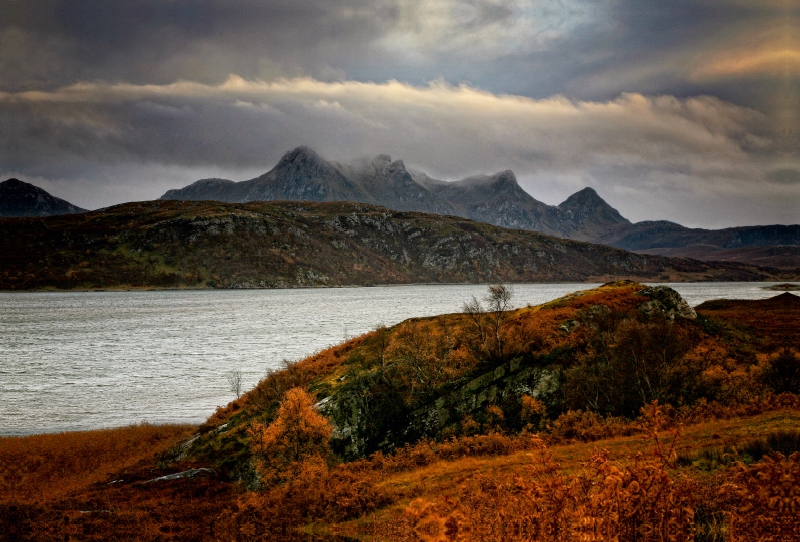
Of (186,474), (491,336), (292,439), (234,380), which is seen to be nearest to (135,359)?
(234,380)

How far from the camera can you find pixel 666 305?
136 feet

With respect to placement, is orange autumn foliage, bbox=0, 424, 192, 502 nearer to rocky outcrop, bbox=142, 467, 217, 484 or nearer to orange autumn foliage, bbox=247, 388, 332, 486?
rocky outcrop, bbox=142, 467, 217, 484

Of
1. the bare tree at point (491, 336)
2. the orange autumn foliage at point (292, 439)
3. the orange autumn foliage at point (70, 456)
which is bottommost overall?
the orange autumn foliage at point (70, 456)

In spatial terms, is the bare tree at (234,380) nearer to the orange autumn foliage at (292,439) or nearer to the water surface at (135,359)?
the water surface at (135,359)

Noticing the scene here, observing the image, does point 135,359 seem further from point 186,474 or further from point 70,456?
point 186,474

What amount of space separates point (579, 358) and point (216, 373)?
167ft

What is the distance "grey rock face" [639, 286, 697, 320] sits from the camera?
40.7m

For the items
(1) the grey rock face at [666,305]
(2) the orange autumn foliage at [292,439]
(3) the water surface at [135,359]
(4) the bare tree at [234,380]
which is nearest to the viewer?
(2) the orange autumn foliage at [292,439]

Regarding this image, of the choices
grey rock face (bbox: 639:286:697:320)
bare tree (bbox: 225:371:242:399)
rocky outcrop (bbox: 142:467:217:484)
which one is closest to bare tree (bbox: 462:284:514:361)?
grey rock face (bbox: 639:286:697:320)

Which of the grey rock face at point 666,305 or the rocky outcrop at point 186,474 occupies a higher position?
the grey rock face at point 666,305

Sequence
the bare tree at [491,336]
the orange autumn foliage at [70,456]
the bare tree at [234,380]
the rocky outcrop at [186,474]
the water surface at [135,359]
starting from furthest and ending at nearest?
the bare tree at [234,380]
the water surface at [135,359]
the bare tree at [491,336]
the orange autumn foliage at [70,456]
the rocky outcrop at [186,474]

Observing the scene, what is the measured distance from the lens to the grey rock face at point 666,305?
133ft

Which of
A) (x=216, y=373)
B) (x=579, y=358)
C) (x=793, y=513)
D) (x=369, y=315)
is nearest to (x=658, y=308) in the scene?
(x=579, y=358)

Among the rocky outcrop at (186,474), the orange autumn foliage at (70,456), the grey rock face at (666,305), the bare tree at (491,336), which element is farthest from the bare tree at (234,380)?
the grey rock face at (666,305)
